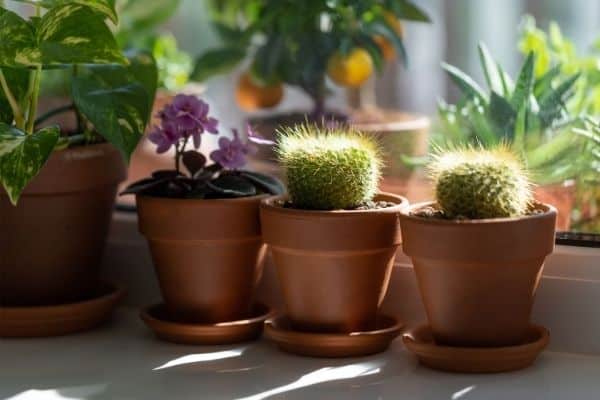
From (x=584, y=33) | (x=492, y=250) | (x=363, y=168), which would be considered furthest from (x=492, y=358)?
(x=584, y=33)

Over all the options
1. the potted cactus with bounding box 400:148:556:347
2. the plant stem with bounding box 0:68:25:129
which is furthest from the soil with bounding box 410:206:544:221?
the plant stem with bounding box 0:68:25:129

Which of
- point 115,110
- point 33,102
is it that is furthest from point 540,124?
point 33,102

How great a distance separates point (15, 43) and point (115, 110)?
125 mm

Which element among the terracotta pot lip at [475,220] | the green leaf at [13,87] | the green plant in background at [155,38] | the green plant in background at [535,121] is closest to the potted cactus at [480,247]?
the terracotta pot lip at [475,220]

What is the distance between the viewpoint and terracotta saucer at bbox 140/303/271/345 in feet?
3.94

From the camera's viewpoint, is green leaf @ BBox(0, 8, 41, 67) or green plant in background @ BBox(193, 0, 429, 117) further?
green plant in background @ BBox(193, 0, 429, 117)

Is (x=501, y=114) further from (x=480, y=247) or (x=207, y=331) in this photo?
(x=207, y=331)

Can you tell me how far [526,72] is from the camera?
1.21 meters

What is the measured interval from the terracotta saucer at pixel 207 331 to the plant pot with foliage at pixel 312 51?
30cm

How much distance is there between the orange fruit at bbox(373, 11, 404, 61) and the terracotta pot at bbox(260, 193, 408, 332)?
38 centimetres

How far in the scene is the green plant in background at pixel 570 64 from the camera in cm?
128

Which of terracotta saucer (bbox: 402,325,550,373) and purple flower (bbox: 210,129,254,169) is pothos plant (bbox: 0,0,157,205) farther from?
terracotta saucer (bbox: 402,325,550,373)

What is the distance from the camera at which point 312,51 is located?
4.78 feet

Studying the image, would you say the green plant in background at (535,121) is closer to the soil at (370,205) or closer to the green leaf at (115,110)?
the soil at (370,205)
